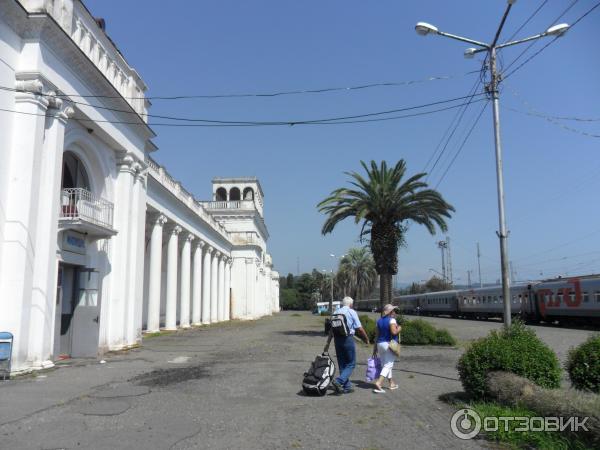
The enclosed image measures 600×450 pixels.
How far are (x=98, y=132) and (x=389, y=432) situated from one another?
14.0 m

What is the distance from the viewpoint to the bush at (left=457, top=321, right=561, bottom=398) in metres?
7.60

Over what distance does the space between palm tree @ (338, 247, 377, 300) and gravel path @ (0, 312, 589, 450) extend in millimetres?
77277

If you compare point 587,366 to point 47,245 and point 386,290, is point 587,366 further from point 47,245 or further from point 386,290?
point 386,290

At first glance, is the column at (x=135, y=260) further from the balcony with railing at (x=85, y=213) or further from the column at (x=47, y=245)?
the column at (x=47, y=245)

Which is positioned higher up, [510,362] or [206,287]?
[206,287]

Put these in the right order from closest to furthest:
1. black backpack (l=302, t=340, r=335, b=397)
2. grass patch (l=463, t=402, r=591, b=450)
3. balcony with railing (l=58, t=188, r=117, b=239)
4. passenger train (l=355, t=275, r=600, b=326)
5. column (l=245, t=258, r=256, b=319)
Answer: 1. grass patch (l=463, t=402, r=591, b=450)
2. black backpack (l=302, t=340, r=335, b=397)
3. balcony with railing (l=58, t=188, r=117, b=239)
4. passenger train (l=355, t=275, r=600, b=326)
5. column (l=245, t=258, r=256, b=319)

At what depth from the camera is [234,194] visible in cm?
6950

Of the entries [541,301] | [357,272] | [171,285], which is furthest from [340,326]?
[357,272]

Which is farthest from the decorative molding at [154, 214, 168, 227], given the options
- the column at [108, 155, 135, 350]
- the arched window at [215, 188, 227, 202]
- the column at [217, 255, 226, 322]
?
the arched window at [215, 188, 227, 202]

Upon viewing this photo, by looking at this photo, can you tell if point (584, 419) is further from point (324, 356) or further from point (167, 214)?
point (167, 214)

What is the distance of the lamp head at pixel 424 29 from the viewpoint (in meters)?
11.9

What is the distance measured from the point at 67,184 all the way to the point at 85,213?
1.87 metres

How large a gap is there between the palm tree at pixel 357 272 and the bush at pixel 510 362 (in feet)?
267

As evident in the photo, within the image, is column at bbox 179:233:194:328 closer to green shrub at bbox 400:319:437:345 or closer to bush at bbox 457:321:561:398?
green shrub at bbox 400:319:437:345
